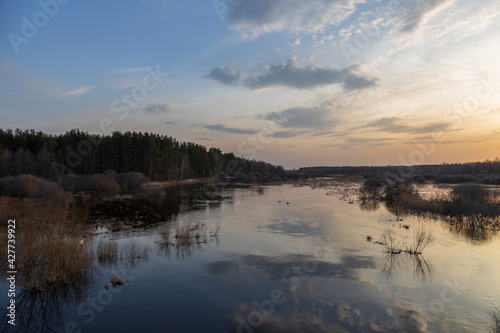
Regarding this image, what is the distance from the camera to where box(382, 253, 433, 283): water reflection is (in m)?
14.0

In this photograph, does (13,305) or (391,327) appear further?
(13,305)

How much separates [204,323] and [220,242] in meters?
10.3

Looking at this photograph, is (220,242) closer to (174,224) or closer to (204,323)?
(174,224)

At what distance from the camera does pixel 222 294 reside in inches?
463

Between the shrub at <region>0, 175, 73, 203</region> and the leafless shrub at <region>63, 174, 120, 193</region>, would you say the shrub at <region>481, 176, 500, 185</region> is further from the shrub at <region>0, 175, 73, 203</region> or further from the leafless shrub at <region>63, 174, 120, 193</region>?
the shrub at <region>0, 175, 73, 203</region>

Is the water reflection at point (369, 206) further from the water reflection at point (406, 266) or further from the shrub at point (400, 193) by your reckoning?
the water reflection at point (406, 266)

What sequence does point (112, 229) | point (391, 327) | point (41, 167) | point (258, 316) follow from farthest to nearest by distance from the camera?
point (41, 167) < point (112, 229) < point (258, 316) < point (391, 327)

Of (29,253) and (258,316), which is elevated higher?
(29,253)

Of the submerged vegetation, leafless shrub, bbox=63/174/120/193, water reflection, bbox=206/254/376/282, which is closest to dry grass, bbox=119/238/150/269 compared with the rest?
water reflection, bbox=206/254/376/282

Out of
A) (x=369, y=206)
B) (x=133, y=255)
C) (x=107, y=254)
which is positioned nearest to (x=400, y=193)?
(x=369, y=206)

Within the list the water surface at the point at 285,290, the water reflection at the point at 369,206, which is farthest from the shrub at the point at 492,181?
the water surface at the point at 285,290

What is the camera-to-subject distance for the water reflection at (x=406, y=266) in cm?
1402

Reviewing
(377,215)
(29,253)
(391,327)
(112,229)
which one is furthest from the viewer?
(377,215)

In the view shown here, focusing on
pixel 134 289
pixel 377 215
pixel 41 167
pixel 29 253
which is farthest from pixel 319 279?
pixel 41 167
